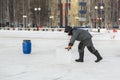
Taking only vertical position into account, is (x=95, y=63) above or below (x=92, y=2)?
below

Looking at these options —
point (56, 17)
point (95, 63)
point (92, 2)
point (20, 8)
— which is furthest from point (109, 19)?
point (95, 63)

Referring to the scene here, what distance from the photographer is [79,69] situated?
12602 millimetres

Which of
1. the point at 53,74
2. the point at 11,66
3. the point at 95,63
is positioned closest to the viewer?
the point at 53,74

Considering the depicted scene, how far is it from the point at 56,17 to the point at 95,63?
108 metres

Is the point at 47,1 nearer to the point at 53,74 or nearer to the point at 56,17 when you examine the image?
the point at 56,17

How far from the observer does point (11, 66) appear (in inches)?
530

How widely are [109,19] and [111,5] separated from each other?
8.33 meters

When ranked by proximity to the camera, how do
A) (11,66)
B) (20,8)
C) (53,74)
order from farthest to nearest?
(20,8)
(11,66)
(53,74)

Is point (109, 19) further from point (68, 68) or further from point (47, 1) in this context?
point (68, 68)

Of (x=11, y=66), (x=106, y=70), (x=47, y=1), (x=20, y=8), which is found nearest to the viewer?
(x=106, y=70)

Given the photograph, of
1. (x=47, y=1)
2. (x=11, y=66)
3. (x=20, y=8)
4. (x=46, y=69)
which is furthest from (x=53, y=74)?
(x=47, y=1)

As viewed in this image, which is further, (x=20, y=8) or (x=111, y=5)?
(x=111, y=5)

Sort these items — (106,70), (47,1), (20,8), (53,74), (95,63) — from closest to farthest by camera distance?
(53,74), (106,70), (95,63), (20,8), (47,1)

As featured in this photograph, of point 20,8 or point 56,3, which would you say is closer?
point 20,8
